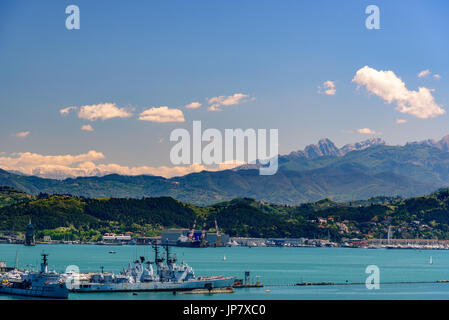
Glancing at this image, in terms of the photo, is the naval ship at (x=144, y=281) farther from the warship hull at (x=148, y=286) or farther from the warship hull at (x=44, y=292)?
the warship hull at (x=44, y=292)

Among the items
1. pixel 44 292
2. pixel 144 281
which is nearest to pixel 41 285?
pixel 44 292

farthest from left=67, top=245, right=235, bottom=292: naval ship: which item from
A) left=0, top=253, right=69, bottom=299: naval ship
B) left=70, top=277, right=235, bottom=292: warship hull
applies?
left=0, top=253, right=69, bottom=299: naval ship

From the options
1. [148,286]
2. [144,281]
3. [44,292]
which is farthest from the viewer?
[144,281]

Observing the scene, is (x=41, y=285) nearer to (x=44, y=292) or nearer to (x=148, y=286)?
(x=44, y=292)

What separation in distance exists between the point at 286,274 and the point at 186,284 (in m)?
36.8

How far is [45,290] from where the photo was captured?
7812 cm

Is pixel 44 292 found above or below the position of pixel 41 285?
below

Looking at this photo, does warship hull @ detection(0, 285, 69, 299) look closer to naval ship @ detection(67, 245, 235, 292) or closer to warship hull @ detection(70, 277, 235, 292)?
naval ship @ detection(67, 245, 235, 292)

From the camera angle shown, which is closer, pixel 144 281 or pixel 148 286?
pixel 148 286

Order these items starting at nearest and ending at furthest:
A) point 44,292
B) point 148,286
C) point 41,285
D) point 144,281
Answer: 1. point 44,292
2. point 41,285
3. point 148,286
4. point 144,281

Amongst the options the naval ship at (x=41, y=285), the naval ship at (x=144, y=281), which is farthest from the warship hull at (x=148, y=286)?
the naval ship at (x=41, y=285)

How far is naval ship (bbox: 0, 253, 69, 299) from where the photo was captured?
77.0 meters

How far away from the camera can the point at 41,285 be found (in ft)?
259
